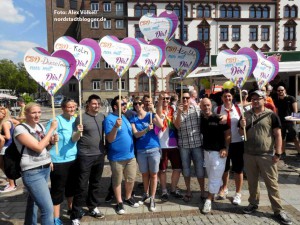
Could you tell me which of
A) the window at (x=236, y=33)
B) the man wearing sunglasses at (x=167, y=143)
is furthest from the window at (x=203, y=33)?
the man wearing sunglasses at (x=167, y=143)

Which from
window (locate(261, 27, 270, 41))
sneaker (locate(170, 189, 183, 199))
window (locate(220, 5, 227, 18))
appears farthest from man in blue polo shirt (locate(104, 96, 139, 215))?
window (locate(261, 27, 270, 41))

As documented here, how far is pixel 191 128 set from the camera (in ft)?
14.5

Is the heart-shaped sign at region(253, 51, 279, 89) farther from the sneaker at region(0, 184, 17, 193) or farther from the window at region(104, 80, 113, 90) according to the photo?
the window at region(104, 80, 113, 90)

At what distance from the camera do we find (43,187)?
3.16 metres

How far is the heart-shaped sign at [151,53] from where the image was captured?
474 centimetres

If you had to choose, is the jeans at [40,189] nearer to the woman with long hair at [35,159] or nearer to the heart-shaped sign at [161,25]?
the woman with long hair at [35,159]

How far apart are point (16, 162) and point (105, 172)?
3425 millimetres

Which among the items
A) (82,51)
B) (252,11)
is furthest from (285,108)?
(252,11)

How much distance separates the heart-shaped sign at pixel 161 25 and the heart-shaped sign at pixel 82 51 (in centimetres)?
208

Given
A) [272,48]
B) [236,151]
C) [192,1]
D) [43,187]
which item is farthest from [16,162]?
[272,48]

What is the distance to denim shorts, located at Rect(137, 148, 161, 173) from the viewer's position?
14.3 ft

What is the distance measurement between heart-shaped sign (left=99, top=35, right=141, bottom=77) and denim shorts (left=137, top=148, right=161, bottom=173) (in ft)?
4.55

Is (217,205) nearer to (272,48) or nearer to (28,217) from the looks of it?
(28,217)

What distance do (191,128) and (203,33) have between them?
1513 inches
